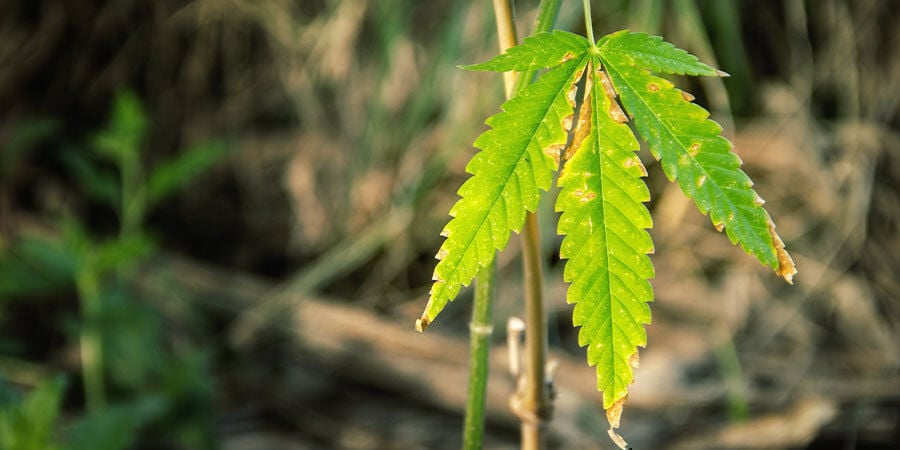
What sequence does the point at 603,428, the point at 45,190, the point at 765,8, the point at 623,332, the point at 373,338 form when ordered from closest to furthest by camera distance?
the point at 623,332 < the point at 603,428 < the point at 373,338 < the point at 765,8 < the point at 45,190

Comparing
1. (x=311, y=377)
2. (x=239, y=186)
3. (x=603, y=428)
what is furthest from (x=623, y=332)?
(x=239, y=186)

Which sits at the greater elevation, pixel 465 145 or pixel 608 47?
pixel 465 145

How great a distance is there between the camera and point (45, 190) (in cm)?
268

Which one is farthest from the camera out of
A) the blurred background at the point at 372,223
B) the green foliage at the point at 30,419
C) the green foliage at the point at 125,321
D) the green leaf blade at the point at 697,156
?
the blurred background at the point at 372,223

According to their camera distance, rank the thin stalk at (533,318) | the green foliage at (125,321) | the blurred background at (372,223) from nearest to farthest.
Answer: the thin stalk at (533,318) < the green foliage at (125,321) < the blurred background at (372,223)

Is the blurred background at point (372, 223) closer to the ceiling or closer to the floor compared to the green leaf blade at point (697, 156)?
closer to the ceiling

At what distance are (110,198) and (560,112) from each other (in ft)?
4.85

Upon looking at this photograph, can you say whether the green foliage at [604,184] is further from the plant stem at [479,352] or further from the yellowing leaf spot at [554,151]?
the plant stem at [479,352]

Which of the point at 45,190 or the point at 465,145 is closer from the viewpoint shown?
the point at 465,145

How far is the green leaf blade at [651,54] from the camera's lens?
→ 2.17 feet

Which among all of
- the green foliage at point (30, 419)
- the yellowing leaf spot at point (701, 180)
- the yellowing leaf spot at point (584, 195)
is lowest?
the yellowing leaf spot at point (701, 180)

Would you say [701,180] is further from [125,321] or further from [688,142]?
[125,321]

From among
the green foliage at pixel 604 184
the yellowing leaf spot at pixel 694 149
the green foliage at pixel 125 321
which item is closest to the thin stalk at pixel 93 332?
the green foliage at pixel 125 321

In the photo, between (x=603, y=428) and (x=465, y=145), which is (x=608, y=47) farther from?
(x=465, y=145)
